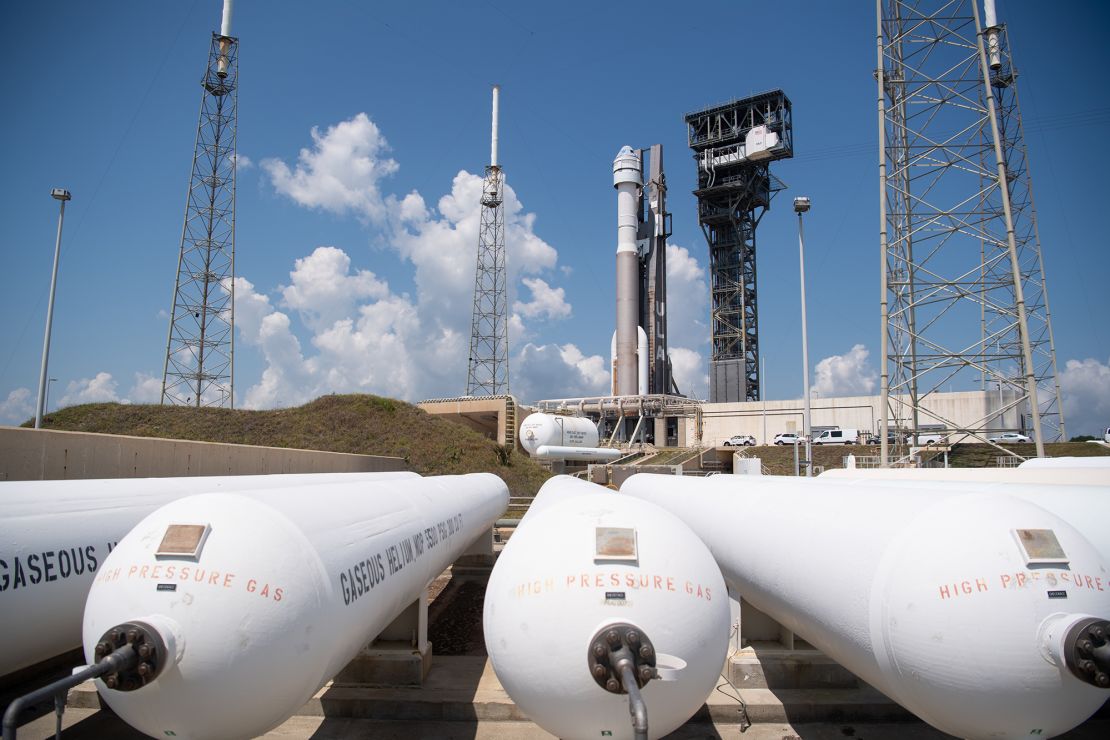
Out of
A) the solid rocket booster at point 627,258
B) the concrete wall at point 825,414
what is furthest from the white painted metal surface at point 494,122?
the concrete wall at point 825,414

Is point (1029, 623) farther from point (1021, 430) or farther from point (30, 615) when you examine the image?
point (1021, 430)

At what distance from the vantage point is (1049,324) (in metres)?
35.3

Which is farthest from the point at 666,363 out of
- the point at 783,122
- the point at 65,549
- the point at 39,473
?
the point at 65,549

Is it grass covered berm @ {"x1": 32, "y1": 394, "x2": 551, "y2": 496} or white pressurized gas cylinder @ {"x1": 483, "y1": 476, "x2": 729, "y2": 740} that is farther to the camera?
grass covered berm @ {"x1": 32, "y1": 394, "x2": 551, "y2": 496}

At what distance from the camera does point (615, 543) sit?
12.8 feet

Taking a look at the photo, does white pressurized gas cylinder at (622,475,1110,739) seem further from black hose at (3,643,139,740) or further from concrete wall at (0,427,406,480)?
concrete wall at (0,427,406,480)

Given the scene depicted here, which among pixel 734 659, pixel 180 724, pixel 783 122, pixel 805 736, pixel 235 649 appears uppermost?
pixel 783 122

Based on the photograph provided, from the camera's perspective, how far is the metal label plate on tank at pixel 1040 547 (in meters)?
3.57

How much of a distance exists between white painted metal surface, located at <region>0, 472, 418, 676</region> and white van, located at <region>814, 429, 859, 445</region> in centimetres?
4684

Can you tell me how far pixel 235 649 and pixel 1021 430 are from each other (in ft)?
137

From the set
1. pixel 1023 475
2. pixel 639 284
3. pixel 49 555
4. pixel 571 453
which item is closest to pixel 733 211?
pixel 639 284

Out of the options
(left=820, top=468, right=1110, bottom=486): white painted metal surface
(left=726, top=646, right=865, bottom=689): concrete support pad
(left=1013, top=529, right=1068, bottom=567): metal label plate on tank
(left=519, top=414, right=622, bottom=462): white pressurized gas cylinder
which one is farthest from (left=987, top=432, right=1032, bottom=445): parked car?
(left=1013, top=529, right=1068, bottom=567): metal label plate on tank

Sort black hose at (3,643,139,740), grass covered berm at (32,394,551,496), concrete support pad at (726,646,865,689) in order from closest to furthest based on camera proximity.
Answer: black hose at (3,643,139,740) → concrete support pad at (726,646,865,689) → grass covered berm at (32,394,551,496)

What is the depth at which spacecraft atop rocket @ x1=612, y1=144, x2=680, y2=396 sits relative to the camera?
5419 cm
